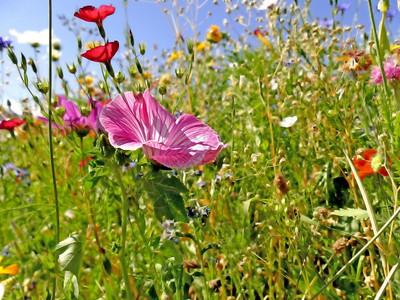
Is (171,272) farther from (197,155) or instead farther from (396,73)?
(396,73)

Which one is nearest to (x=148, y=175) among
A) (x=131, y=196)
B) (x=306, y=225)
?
(x=131, y=196)

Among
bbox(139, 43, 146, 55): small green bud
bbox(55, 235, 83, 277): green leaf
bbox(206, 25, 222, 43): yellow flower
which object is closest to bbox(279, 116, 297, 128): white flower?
bbox(139, 43, 146, 55): small green bud

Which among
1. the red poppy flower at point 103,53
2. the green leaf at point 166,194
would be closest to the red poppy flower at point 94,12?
the red poppy flower at point 103,53

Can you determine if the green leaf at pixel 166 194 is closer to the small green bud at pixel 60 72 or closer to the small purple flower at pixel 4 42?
the small green bud at pixel 60 72

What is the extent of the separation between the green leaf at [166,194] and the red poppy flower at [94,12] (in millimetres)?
309

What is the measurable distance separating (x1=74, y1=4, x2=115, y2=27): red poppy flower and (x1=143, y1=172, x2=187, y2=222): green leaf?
12.1 inches

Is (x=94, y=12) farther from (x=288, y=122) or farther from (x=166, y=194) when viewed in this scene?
(x=288, y=122)

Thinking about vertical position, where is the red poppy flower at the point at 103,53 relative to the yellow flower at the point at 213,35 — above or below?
below

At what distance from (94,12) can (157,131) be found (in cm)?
26

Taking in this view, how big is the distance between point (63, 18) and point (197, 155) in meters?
1.58

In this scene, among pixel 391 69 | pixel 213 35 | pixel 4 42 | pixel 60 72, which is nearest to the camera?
pixel 60 72

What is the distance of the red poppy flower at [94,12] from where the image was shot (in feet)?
2.32

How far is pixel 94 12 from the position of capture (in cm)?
72

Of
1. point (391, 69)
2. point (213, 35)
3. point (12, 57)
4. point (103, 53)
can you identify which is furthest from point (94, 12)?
point (213, 35)
